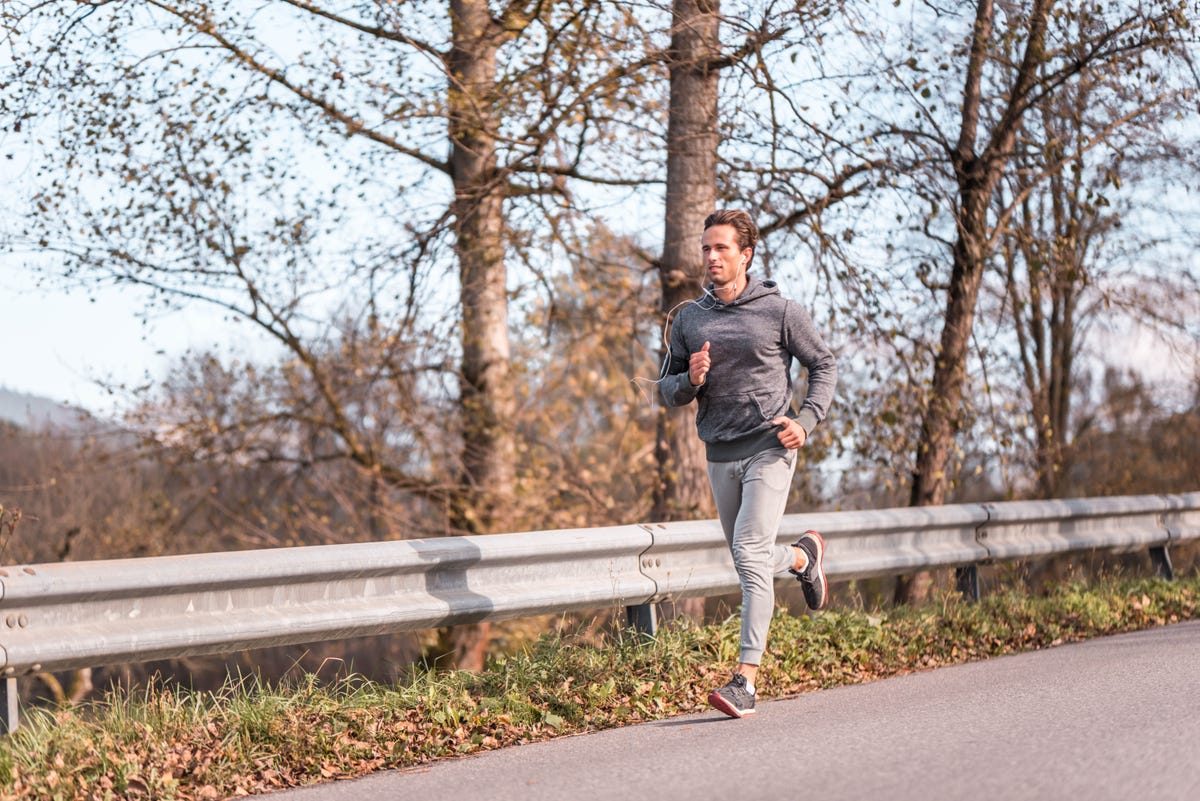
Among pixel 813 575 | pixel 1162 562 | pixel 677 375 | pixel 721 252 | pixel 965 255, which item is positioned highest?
pixel 965 255

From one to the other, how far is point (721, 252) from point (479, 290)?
7.70 m

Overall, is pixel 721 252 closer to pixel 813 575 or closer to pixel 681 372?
pixel 681 372

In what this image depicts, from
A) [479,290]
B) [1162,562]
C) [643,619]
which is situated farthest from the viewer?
[479,290]

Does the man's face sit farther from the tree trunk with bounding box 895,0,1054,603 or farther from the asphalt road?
the tree trunk with bounding box 895,0,1054,603

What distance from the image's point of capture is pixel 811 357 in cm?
577

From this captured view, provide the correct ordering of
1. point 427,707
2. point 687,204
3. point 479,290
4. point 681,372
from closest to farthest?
1. point 427,707
2. point 681,372
3. point 687,204
4. point 479,290

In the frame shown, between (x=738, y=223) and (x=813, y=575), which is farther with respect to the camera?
(x=813, y=575)

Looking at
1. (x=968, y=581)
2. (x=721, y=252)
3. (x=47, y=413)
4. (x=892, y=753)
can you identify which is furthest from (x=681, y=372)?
(x=47, y=413)

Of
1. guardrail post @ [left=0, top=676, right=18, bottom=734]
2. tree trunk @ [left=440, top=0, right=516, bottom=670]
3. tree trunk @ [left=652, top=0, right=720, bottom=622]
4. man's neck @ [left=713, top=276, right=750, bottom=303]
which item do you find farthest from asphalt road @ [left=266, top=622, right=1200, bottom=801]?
tree trunk @ [left=440, top=0, right=516, bottom=670]

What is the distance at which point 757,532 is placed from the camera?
224 inches

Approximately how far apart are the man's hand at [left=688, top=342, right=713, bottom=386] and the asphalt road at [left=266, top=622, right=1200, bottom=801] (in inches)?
55.8

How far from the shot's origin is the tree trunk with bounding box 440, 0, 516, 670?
10273 mm

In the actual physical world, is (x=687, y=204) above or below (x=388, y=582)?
above

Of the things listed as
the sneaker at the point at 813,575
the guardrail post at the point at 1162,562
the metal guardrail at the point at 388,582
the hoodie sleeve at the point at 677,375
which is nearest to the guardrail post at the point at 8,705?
the metal guardrail at the point at 388,582
